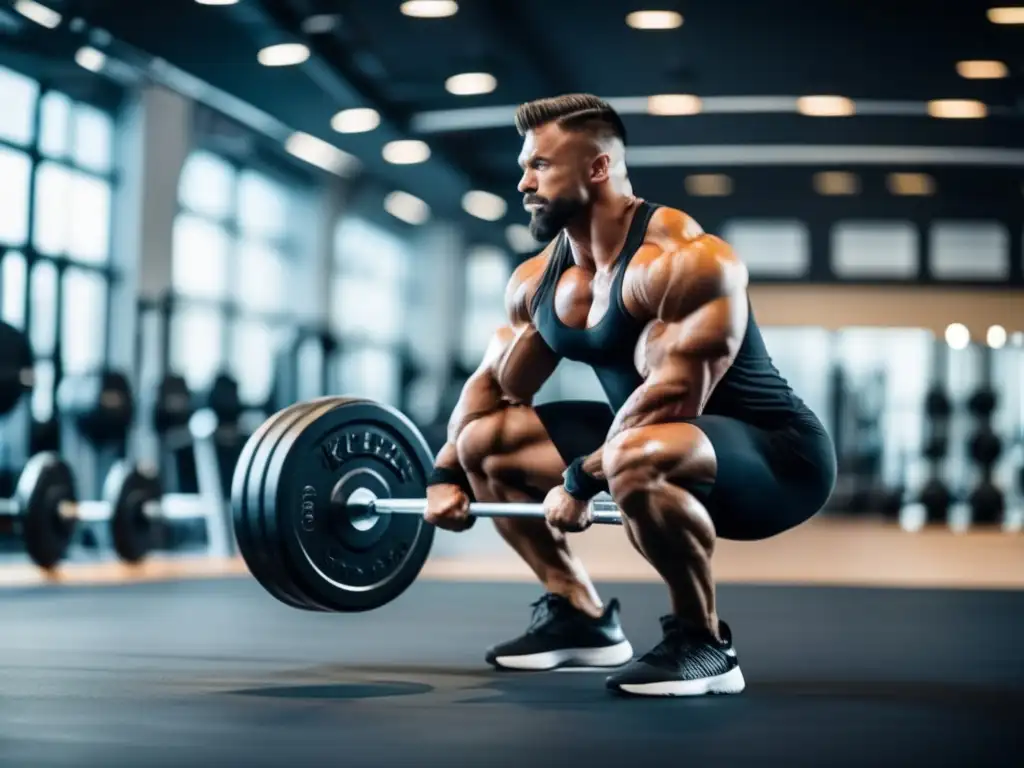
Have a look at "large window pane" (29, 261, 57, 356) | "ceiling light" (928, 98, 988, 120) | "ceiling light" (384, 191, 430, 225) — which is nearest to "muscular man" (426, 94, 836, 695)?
"large window pane" (29, 261, 57, 356)

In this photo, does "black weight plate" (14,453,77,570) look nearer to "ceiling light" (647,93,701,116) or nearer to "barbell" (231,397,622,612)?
"barbell" (231,397,622,612)

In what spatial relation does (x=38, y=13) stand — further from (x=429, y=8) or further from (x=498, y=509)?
(x=498, y=509)

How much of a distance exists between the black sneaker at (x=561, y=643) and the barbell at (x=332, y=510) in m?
0.25

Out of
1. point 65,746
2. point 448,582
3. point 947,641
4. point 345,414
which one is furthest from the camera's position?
point 448,582

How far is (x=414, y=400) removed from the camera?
12.8 metres

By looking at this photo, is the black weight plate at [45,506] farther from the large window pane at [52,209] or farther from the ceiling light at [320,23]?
the ceiling light at [320,23]

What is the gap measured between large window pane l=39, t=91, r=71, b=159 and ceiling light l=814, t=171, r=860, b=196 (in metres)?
5.69

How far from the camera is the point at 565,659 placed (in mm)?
2748

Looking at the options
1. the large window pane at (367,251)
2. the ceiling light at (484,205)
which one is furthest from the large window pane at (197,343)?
the ceiling light at (484,205)

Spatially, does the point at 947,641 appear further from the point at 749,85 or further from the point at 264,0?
the point at 749,85

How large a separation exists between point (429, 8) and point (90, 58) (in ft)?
7.13

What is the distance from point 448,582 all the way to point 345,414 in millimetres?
3096

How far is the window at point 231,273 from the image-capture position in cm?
936

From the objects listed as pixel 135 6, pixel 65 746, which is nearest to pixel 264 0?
pixel 135 6
